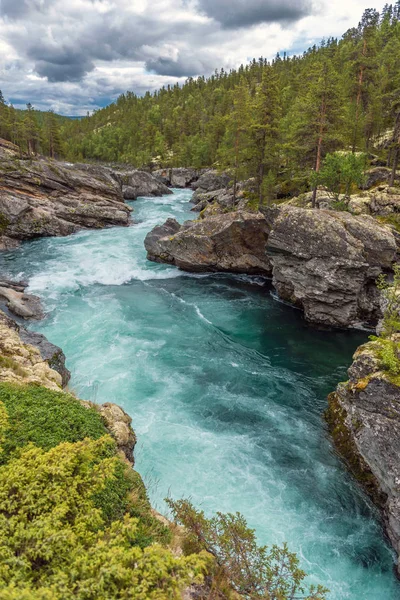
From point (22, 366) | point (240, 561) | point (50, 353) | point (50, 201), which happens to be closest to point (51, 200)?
point (50, 201)

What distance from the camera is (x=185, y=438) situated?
17.3 m

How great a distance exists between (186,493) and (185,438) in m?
3.08

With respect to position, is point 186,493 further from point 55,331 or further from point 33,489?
point 55,331

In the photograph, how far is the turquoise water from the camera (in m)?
13.7

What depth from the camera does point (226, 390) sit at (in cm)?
2138

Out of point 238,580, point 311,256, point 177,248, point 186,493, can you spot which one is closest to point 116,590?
point 238,580

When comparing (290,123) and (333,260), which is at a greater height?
(290,123)

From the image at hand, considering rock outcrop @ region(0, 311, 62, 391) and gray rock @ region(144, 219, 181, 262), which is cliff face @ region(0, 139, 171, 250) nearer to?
gray rock @ region(144, 219, 181, 262)

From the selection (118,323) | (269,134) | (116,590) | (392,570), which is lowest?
(392,570)

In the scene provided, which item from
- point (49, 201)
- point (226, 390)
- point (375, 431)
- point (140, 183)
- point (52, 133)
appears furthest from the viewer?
point (140, 183)

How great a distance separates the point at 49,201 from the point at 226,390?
4585 cm

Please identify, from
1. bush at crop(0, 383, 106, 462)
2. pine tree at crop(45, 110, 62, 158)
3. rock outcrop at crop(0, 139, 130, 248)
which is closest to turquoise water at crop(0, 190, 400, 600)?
bush at crop(0, 383, 106, 462)

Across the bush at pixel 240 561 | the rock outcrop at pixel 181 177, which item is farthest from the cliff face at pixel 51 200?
the bush at pixel 240 561

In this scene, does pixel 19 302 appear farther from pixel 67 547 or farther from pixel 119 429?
pixel 67 547
